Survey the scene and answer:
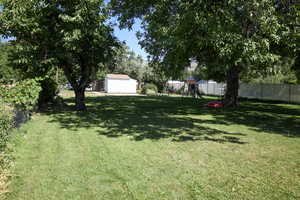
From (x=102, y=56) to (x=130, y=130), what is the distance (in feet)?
16.4

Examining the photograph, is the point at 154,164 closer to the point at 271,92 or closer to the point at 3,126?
the point at 3,126

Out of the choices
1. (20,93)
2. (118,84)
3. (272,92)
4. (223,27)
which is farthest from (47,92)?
(118,84)

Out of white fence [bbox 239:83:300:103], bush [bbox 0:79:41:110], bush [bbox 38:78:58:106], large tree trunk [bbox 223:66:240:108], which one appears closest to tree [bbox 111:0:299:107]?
bush [bbox 0:79:41:110]

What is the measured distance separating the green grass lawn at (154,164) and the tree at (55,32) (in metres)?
3.70

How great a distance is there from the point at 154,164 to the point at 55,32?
318 inches

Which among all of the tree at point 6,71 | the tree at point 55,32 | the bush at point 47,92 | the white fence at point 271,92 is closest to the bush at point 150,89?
the white fence at point 271,92

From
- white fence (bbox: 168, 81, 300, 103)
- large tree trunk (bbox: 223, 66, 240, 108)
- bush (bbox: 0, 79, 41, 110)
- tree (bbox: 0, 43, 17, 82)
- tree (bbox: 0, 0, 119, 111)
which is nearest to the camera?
bush (bbox: 0, 79, 41, 110)

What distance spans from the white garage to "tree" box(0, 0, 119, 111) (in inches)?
839

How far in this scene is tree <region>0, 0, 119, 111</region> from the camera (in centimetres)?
855

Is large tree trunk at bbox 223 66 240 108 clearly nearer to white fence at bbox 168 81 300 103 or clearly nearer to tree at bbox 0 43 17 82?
white fence at bbox 168 81 300 103

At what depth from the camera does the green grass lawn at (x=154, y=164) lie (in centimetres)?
316

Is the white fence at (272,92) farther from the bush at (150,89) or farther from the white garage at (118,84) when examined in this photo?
the white garage at (118,84)

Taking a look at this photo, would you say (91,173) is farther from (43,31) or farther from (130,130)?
(43,31)

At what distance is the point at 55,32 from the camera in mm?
9602
